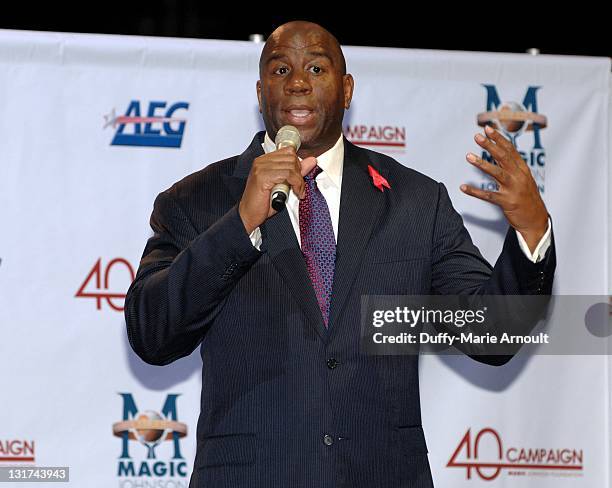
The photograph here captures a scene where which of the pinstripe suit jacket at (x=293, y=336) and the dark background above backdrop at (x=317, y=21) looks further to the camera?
the dark background above backdrop at (x=317, y=21)

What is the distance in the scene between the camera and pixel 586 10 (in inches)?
240

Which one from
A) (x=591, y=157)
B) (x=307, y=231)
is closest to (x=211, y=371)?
(x=307, y=231)

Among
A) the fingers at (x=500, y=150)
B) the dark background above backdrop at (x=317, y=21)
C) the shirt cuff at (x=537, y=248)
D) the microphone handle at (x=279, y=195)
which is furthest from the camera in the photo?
the dark background above backdrop at (x=317, y=21)

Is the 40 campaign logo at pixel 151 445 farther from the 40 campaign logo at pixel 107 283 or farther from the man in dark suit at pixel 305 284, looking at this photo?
the man in dark suit at pixel 305 284

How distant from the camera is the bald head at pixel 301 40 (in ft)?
9.78

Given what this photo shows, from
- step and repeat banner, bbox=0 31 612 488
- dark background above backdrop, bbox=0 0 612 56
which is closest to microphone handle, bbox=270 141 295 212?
step and repeat banner, bbox=0 31 612 488

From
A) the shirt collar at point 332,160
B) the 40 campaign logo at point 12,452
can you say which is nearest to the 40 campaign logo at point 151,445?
the 40 campaign logo at point 12,452

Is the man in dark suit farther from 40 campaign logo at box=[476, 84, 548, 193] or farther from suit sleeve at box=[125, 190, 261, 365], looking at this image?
40 campaign logo at box=[476, 84, 548, 193]

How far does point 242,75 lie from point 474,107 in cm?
98

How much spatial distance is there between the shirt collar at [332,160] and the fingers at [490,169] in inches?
23.6

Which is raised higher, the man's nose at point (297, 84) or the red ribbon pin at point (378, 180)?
the man's nose at point (297, 84)

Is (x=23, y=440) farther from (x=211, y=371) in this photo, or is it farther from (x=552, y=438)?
(x=552, y=438)

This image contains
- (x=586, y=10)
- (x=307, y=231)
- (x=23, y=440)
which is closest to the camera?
(x=307, y=231)

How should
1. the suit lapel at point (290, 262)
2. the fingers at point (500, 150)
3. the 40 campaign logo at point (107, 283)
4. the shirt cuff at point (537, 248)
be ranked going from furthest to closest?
1. the 40 campaign logo at point (107, 283)
2. the suit lapel at point (290, 262)
3. the shirt cuff at point (537, 248)
4. the fingers at point (500, 150)
